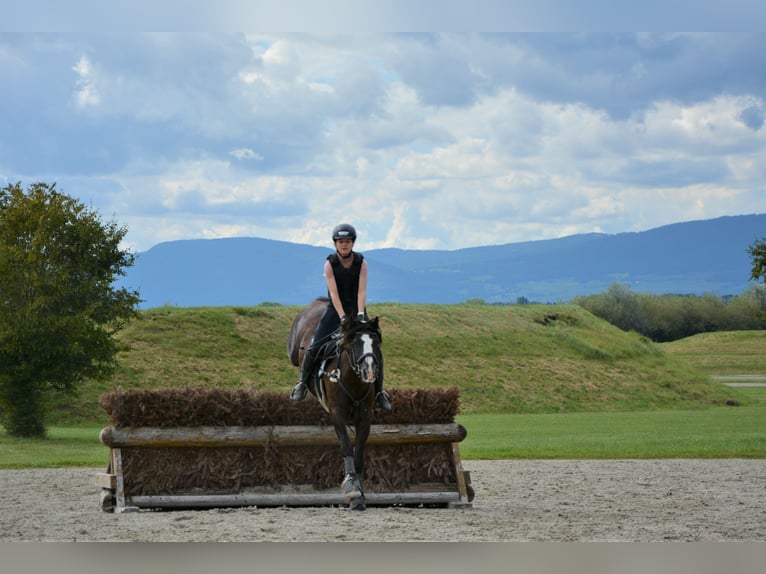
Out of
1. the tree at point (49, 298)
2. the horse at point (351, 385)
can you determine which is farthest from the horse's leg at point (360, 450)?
the tree at point (49, 298)

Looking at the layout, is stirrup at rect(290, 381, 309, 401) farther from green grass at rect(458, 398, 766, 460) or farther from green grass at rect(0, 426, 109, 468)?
green grass at rect(458, 398, 766, 460)

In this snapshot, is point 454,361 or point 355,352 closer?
point 355,352

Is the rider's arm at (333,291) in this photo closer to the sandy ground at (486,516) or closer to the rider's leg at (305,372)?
the rider's leg at (305,372)

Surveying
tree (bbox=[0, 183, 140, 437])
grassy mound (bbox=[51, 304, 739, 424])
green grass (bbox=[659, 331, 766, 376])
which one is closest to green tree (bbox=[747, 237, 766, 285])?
grassy mound (bbox=[51, 304, 739, 424])

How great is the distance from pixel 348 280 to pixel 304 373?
138cm

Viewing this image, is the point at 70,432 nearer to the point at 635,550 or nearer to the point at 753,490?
the point at 753,490

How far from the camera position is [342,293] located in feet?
39.6

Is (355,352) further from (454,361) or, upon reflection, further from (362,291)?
(454,361)

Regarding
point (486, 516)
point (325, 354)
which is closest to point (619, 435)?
point (486, 516)

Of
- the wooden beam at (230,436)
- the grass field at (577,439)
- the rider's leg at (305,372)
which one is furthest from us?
the grass field at (577,439)

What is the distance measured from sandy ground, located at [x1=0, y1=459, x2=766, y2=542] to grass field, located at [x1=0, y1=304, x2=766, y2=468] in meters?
5.26

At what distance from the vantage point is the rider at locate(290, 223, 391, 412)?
38.6ft

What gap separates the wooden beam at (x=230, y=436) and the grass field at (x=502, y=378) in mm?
8144

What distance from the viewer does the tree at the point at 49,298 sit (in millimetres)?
25562
